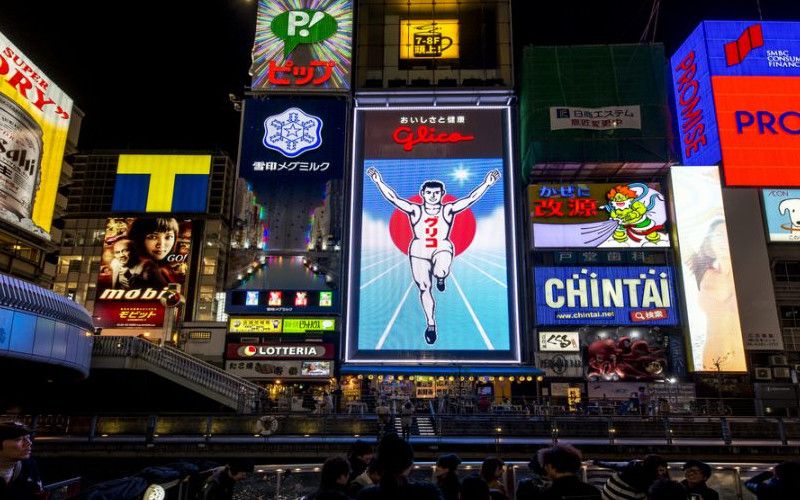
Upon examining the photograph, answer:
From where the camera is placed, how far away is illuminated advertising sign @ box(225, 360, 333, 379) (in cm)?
3516

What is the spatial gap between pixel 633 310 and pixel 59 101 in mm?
39123

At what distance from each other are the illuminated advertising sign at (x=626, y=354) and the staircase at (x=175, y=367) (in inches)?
823

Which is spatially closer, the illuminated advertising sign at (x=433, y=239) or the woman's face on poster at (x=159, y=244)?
the illuminated advertising sign at (x=433, y=239)

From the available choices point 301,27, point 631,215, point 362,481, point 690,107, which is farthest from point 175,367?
point 690,107

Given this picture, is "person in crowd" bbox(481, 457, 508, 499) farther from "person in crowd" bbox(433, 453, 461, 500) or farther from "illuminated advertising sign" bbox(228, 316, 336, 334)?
"illuminated advertising sign" bbox(228, 316, 336, 334)

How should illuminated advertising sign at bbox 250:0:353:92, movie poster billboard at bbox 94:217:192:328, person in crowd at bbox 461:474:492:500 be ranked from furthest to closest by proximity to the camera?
1. movie poster billboard at bbox 94:217:192:328
2. illuminated advertising sign at bbox 250:0:353:92
3. person in crowd at bbox 461:474:492:500

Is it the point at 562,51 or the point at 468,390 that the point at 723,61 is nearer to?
the point at 562,51

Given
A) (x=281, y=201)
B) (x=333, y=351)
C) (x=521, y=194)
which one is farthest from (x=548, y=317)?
(x=281, y=201)

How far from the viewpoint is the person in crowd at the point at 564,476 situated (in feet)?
14.2

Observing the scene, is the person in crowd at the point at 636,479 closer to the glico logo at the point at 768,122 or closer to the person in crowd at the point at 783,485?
the person in crowd at the point at 783,485

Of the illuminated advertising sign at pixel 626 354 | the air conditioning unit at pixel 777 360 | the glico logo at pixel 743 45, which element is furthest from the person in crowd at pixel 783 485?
the glico logo at pixel 743 45

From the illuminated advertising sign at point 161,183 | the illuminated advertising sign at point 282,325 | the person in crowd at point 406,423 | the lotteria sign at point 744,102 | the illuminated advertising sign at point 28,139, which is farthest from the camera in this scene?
the illuminated advertising sign at point 161,183

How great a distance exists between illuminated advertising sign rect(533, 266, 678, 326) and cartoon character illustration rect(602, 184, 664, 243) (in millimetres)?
2273

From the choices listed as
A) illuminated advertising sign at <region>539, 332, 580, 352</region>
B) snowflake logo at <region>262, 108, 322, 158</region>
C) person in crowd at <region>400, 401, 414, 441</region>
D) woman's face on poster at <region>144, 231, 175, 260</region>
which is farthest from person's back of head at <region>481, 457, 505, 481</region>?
woman's face on poster at <region>144, 231, 175, 260</region>
